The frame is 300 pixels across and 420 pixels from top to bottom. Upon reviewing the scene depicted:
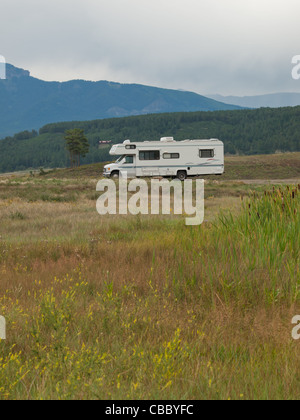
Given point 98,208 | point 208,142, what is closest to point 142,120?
point 208,142

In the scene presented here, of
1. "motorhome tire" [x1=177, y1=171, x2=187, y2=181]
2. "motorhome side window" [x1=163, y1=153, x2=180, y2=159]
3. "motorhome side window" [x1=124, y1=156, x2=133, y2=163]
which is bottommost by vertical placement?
"motorhome tire" [x1=177, y1=171, x2=187, y2=181]

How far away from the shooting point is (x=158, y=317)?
4.18 meters

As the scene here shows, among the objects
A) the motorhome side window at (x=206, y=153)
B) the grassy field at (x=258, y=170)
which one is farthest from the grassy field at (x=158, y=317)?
the grassy field at (x=258, y=170)

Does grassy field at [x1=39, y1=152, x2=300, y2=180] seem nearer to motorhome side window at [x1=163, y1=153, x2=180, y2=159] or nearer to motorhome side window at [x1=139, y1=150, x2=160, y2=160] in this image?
motorhome side window at [x1=163, y1=153, x2=180, y2=159]

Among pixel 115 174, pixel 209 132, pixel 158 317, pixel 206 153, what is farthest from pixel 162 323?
pixel 209 132

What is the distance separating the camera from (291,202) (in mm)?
7676

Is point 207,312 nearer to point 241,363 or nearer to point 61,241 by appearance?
point 241,363

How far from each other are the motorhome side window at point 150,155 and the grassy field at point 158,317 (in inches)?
1076

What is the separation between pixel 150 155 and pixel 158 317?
31.8 m

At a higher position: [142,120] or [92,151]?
[142,120]

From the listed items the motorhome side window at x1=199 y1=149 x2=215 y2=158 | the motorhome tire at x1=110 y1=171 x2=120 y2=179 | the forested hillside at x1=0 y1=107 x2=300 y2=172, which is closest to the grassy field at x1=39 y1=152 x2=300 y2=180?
the motorhome side window at x1=199 y1=149 x2=215 y2=158

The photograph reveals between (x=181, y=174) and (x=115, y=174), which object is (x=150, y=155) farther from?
(x=115, y=174)

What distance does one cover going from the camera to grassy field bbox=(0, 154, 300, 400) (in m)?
2.89
